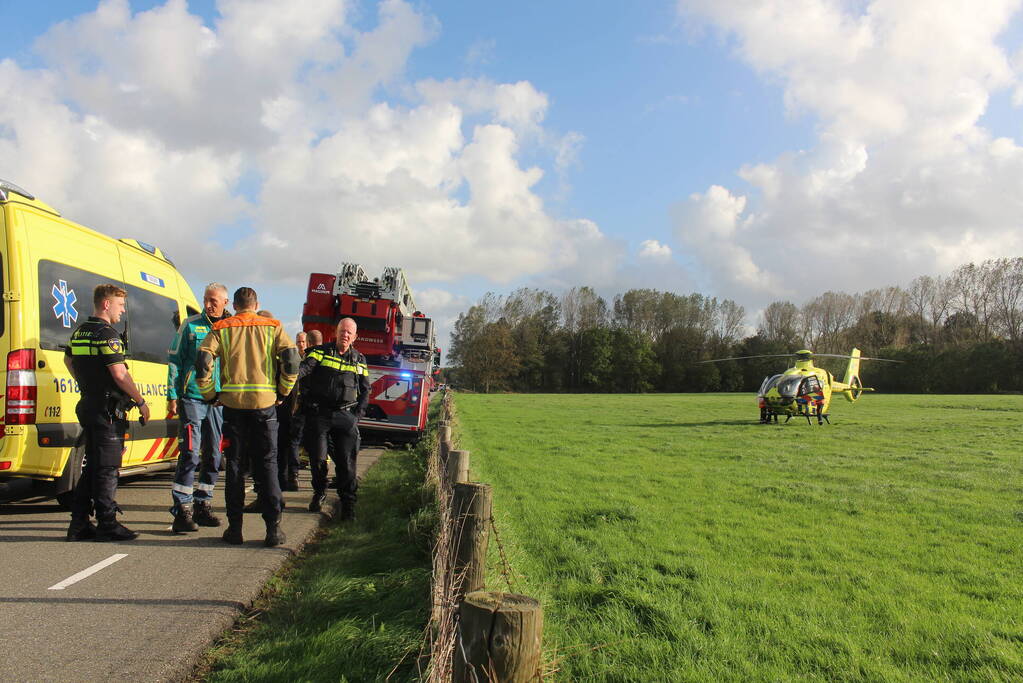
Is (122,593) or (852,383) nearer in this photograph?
(122,593)

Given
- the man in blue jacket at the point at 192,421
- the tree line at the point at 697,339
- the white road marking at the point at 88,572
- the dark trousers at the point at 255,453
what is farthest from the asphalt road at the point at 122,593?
the tree line at the point at 697,339

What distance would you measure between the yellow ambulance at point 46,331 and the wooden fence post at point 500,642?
17.3 feet

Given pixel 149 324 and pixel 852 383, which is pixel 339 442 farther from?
pixel 852 383

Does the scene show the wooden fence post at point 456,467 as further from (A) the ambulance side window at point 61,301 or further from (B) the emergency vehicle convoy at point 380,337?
(B) the emergency vehicle convoy at point 380,337

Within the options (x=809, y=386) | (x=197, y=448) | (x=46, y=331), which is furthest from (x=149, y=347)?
(x=809, y=386)

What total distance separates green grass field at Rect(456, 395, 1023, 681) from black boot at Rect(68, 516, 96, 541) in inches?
134

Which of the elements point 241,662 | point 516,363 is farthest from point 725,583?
point 516,363

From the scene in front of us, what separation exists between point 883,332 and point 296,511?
9455 cm

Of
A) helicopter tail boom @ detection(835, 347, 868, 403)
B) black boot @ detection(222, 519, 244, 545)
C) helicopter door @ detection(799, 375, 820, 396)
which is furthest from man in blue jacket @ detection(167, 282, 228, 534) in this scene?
helicopter tail boom @ detection(835, 347, 868, 403)

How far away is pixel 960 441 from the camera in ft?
58.0

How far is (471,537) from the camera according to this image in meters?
3.42

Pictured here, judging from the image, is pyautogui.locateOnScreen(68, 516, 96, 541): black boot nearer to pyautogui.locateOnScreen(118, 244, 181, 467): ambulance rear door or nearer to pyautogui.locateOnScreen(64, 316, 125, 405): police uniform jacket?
pyautogui.locateOnScreen(64, 316, 125, 405): police uniform jacket

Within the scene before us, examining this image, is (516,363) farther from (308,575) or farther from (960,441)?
(308,575)

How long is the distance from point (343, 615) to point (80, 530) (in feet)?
9.91
